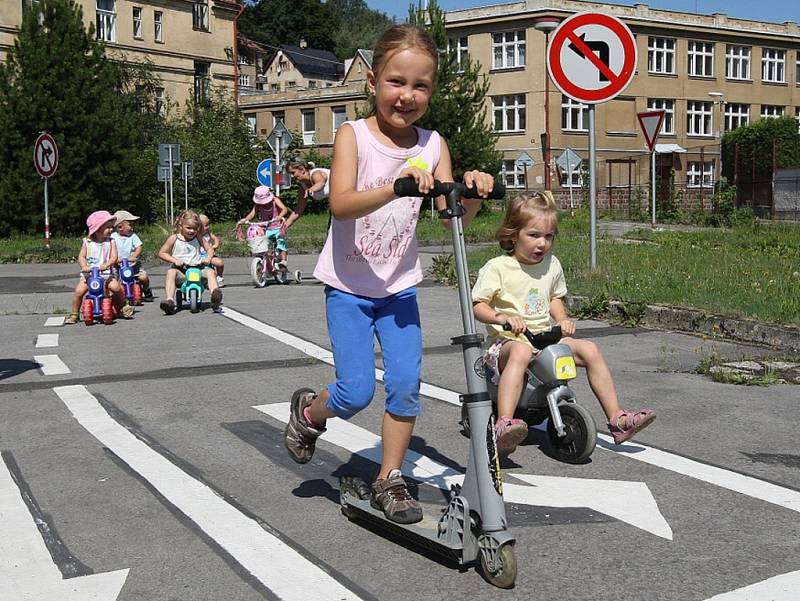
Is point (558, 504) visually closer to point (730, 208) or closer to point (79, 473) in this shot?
point (79, 473)

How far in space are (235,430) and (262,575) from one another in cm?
255

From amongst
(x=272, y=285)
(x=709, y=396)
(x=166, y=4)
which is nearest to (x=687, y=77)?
(x=166, y=4)

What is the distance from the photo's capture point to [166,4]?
6053 centimetres

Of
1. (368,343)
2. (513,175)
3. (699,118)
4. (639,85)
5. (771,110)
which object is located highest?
(639,85)

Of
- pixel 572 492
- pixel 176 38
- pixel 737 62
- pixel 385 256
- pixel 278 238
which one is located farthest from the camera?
pixel 737 62

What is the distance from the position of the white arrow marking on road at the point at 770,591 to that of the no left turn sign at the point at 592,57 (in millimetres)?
8177

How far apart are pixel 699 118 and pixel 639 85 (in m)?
6.34

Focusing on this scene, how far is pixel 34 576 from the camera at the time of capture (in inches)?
152

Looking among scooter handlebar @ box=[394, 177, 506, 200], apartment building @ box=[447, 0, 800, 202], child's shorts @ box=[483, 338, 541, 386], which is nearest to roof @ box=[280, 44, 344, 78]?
apartment building @ box=[447, 0, 800, 202]

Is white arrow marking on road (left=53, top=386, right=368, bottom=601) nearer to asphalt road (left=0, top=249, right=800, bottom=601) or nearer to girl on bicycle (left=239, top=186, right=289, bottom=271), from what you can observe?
asphalt road (left=0, top=249, right=800, bottom=601)

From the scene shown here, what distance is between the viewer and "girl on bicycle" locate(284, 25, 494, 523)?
429 cm

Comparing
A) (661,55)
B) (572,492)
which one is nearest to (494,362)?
(572,492)

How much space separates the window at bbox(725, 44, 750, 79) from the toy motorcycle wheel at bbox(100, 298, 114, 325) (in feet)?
208

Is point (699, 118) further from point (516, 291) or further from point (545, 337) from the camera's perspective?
point (545, 337)
